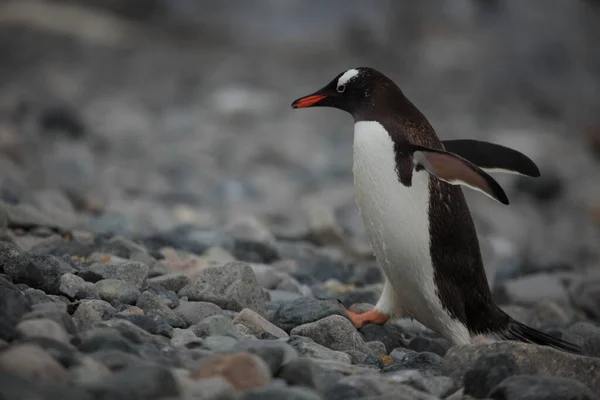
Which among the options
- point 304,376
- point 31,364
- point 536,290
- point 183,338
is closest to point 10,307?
point 31,364

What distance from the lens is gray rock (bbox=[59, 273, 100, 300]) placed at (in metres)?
3.09

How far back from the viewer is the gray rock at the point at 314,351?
9.77 feet

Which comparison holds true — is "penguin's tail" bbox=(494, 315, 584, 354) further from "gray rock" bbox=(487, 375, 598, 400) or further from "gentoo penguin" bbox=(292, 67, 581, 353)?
"gray rock" bbox=(487, 375, 598, 400)

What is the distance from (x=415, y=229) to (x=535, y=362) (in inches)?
28.4

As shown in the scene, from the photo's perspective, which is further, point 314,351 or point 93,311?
point 314,351

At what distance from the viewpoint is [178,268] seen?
3984mm

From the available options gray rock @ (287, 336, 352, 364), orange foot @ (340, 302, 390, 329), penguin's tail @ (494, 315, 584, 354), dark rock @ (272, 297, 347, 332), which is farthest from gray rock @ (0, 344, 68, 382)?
penguin's tail @ (494, 315, 584, 354)

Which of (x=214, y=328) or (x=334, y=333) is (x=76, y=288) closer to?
(x=214, y=328)

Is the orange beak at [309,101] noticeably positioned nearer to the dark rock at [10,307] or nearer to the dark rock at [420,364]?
the dark rock at [420,364]

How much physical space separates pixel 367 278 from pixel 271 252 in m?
0.53

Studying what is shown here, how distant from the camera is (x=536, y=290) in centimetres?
502

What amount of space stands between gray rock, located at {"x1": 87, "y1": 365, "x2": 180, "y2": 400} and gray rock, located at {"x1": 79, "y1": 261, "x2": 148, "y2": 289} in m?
1.14

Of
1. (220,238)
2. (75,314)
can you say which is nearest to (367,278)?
(220,238)

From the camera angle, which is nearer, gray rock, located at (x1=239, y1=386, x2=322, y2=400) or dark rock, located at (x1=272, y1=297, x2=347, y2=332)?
gray rock, located at (x1=239, y1=386, x2=322, y2=400)
